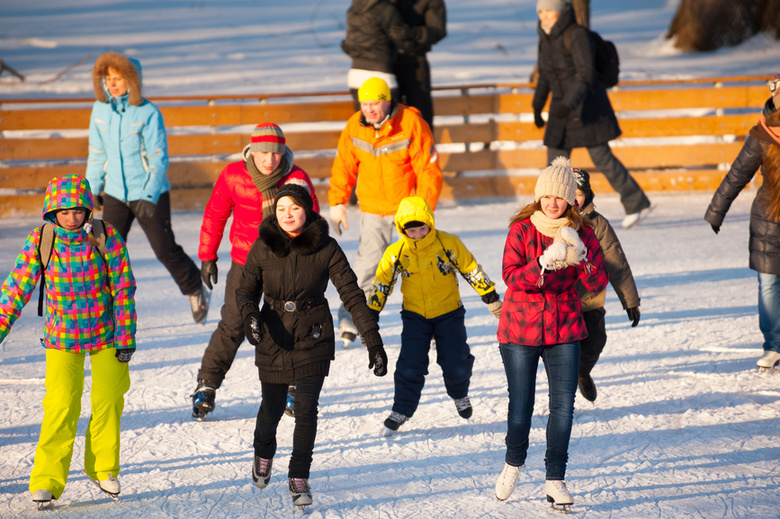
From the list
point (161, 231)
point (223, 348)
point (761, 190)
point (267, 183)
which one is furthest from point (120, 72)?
point (761, 190)

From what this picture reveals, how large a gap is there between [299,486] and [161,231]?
106 inches

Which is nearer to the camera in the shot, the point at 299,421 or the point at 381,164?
the point at 299,421

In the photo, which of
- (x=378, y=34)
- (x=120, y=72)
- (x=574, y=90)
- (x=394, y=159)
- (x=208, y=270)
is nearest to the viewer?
(x=208, y=270)

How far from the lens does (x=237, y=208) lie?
435cm

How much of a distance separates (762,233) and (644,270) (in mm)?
2329

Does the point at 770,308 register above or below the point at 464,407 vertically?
above

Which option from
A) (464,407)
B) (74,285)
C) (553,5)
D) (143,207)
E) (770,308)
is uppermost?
(553,5)

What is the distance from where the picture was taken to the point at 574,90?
775cm

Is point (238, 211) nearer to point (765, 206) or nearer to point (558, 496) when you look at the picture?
point (558, 496)

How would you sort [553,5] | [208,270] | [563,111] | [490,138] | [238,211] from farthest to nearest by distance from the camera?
[490,138], [563,111], [553,5], [208,270], [238,211]

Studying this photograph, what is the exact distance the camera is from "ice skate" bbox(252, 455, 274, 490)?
11.3 feet

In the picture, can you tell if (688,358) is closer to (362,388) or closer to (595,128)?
(362,388)

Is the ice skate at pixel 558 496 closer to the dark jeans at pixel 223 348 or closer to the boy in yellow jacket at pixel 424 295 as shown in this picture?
the boy in yellow jacket at pixel 424 295

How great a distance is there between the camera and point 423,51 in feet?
29.3
